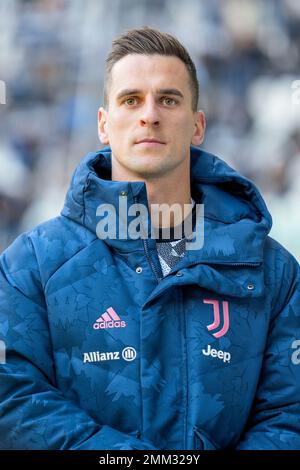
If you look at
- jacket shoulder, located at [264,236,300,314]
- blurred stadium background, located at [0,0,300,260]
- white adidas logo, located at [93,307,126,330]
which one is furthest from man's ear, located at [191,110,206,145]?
blurred stadium background, located at [0,0,300,260]

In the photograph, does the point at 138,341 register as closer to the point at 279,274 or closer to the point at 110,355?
the point at 110,355

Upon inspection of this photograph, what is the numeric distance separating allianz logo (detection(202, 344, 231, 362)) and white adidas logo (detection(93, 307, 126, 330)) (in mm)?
164

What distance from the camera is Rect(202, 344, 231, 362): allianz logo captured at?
146cm

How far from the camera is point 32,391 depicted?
1.39m

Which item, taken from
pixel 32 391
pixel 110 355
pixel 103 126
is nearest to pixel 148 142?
pixel 103 126

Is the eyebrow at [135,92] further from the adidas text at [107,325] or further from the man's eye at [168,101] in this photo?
the adidas text at [107,325]

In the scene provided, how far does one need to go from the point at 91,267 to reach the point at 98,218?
10 cm

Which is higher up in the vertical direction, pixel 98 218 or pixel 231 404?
pixel 98 218

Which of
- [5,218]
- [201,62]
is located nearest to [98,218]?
[5,218]

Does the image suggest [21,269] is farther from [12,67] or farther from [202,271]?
[12,67]

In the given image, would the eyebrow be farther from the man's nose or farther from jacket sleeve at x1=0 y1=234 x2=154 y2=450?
jacket sleeve at x1=0 y1=234 x2=154 y2=450
